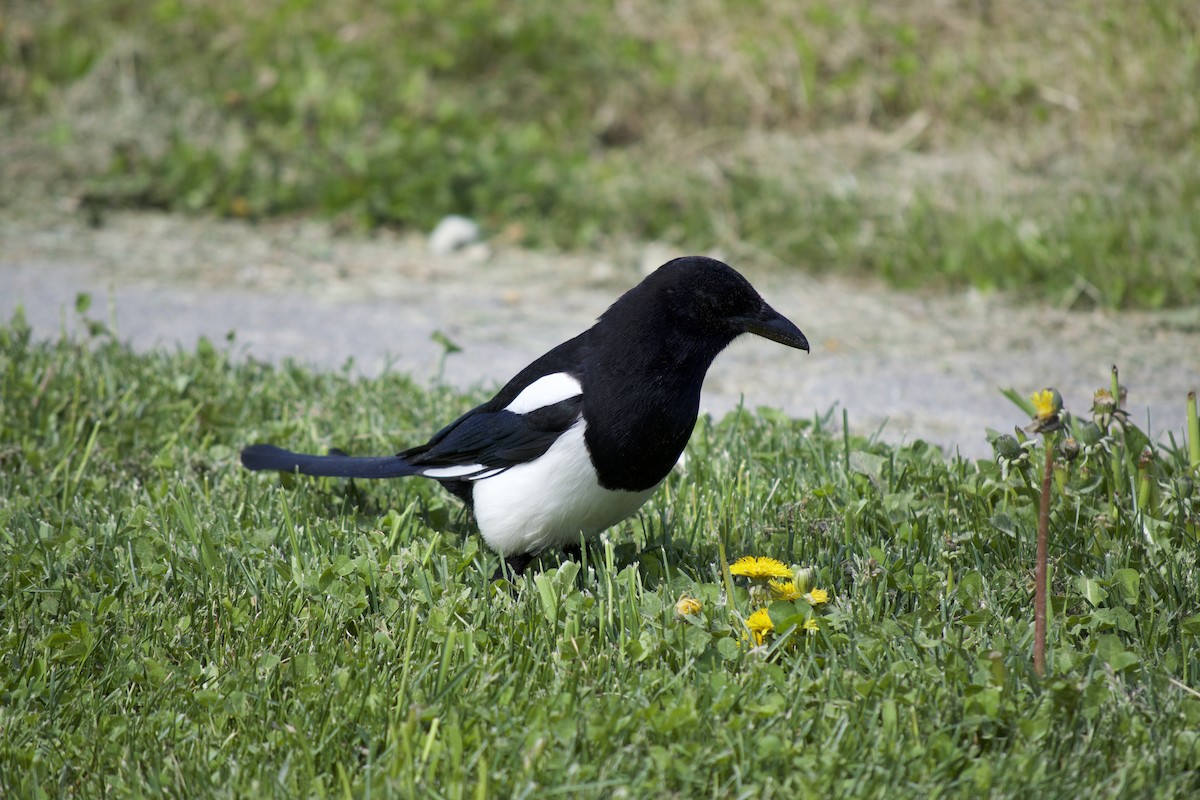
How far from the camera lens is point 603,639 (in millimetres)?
2775

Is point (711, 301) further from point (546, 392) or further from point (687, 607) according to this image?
point (687, 607)

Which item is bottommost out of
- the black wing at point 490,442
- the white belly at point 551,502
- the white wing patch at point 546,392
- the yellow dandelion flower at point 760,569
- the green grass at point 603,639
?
the green grass at point 603,639

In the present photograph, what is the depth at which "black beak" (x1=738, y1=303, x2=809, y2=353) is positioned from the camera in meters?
3.06

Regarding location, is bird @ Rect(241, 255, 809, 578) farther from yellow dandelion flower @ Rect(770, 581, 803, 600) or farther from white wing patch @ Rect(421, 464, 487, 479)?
yellow dandelion flower @ Rect(770, 581, 803, 600)

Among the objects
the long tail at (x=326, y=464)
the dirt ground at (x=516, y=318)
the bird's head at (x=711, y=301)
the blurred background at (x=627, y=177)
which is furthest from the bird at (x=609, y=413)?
the blurred background at (x=627, y=177)

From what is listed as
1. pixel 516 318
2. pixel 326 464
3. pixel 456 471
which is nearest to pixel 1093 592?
pixel 456 471

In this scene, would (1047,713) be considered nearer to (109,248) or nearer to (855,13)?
(109,248)

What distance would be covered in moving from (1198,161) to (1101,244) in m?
0.95

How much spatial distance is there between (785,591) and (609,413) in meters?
0.57

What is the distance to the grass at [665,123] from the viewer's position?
249 inches

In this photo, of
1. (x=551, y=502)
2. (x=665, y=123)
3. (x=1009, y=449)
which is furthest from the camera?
(x=665, y=123)

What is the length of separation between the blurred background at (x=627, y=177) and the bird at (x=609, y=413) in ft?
5.60

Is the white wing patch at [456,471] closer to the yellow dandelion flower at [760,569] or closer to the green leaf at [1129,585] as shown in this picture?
the yellow dandelion flower at [760,569]

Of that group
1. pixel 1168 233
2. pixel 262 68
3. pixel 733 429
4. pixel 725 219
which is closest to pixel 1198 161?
pixel 1168 233
